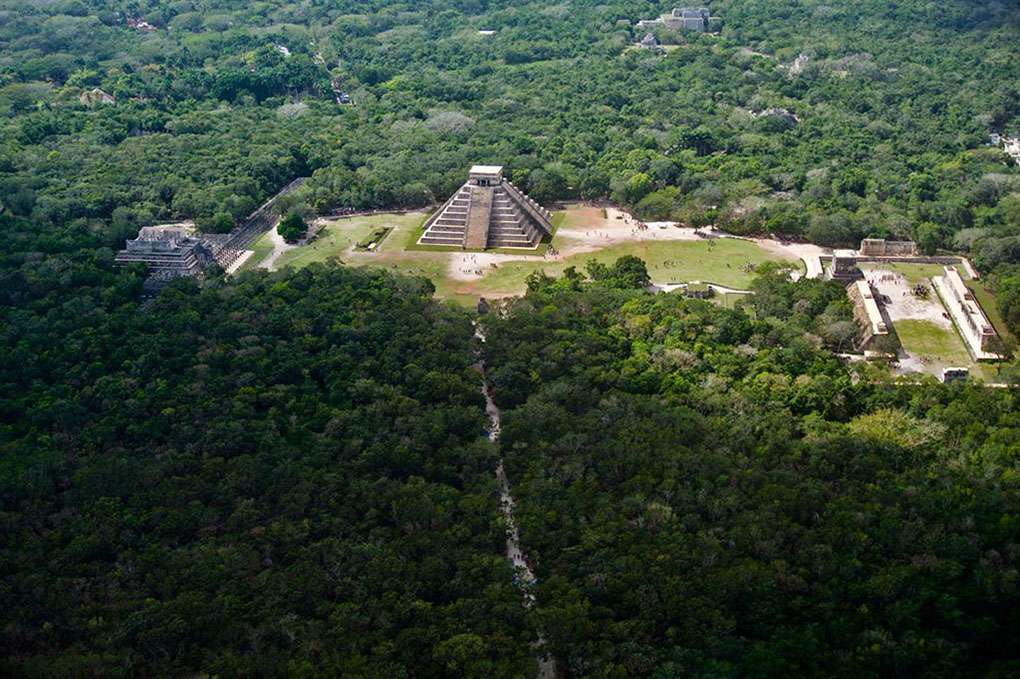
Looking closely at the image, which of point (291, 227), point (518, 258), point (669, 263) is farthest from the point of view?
point (291, 227)

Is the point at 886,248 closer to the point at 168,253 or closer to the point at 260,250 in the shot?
the point at 260,250

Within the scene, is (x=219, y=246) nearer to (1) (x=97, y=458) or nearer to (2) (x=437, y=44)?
(1) (x=97, y=458)

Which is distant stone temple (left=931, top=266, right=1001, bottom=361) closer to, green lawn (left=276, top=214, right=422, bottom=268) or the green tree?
green lawn (left=276, top=214, right=422, bottom=268)

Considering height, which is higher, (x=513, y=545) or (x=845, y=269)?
(x=845, y=269)

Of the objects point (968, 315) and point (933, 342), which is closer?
point (933, 342)

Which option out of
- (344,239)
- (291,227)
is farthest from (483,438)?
(291,227)

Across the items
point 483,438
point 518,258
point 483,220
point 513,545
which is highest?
point 483,220

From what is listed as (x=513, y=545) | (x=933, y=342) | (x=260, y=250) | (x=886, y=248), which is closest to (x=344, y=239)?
(x=260, y=250)

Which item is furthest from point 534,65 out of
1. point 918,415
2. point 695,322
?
point 918,415

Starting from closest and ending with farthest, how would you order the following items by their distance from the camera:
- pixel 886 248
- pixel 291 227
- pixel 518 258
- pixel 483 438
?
pixel 483 438, pixel 886 248, pixel 518 258, pixel 291 227
